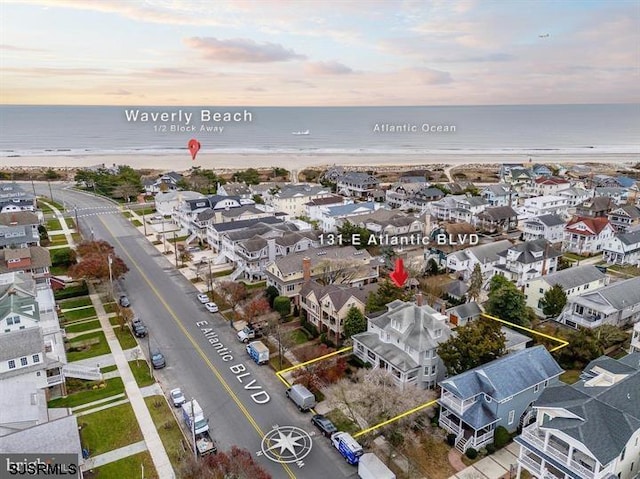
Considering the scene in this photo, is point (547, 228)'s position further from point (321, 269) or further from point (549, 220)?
point (321, 269)

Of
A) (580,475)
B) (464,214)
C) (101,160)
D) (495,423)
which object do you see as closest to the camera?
(580,475)

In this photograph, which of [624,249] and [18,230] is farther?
[18,230]

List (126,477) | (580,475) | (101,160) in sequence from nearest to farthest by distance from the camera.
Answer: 1. (580,475)
2. (126,477)
3. (101,160)

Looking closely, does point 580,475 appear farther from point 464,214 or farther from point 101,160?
point 101,160

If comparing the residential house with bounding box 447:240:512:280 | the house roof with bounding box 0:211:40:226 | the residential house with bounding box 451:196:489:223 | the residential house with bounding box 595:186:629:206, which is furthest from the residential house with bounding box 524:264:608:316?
the house roof with bounding box 0:211:40:226

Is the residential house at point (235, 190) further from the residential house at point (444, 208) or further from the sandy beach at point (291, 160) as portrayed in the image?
the sandy beach at point (291, 160)

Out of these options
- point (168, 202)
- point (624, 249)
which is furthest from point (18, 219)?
point (624, 249)

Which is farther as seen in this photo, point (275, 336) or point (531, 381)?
point (275, 336)

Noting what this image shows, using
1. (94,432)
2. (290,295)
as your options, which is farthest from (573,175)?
(94,432)
